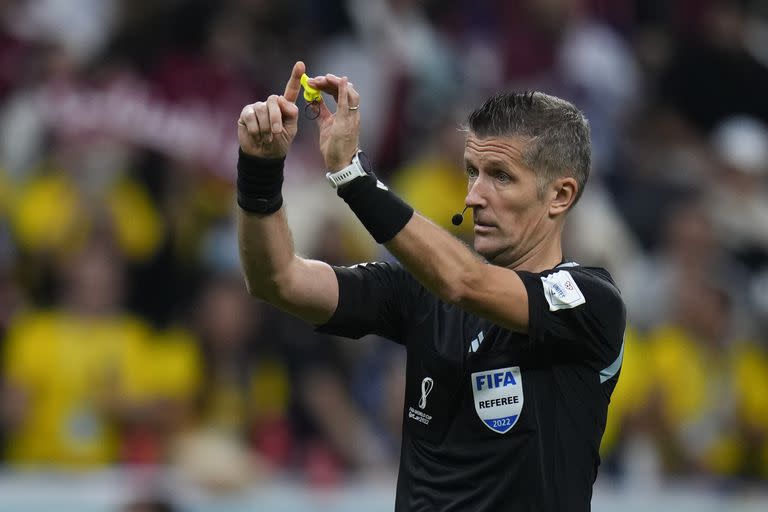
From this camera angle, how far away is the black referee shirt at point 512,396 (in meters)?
3.84

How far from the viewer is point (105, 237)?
25.9 feet

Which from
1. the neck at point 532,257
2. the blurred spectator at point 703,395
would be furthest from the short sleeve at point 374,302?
the blurred spectator at point 703,395

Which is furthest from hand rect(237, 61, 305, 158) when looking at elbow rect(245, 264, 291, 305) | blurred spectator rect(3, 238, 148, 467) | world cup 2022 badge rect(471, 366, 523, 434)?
blurred spectator rect(3, 238, 148, 467)

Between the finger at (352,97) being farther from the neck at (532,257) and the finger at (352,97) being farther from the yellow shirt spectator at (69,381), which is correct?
the yellow shirt spectator at (69,381)

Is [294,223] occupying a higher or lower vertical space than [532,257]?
higher

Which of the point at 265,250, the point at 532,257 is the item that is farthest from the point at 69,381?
the point at 532,257

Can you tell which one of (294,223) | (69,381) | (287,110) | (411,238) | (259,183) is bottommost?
(411,238)

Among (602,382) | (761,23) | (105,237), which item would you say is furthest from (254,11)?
(602,382)

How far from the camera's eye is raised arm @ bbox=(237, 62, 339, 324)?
371 centimetres

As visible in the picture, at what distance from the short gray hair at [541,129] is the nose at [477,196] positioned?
139 mm

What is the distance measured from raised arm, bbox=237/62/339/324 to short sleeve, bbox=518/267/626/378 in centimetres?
61

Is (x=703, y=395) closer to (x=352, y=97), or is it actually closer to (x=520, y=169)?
(x=520, y=169)

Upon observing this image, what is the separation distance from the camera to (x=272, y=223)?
3.87 meters

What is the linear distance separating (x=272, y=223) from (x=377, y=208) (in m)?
0.38
